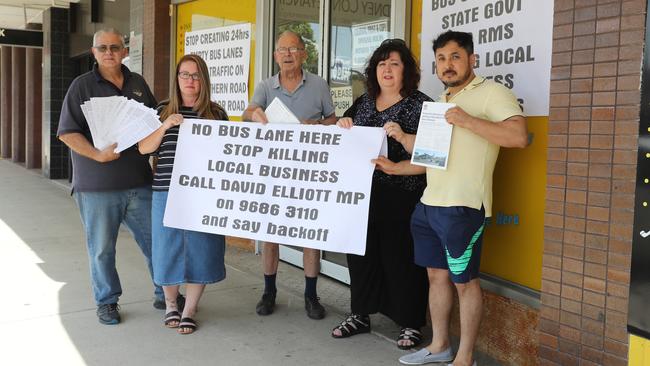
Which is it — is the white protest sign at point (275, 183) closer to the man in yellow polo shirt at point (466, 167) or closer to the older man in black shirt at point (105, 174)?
the older man in black shirt at point (105, 174)

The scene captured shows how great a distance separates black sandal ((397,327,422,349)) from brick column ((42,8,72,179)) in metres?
10.6

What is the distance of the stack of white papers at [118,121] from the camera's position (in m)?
3.72

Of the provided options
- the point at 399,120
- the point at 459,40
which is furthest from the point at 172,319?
the point at 459,40

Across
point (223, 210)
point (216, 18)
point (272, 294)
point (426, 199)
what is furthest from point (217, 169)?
point (216, 18)

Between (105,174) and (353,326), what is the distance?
182cm

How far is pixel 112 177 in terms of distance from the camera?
152 inches

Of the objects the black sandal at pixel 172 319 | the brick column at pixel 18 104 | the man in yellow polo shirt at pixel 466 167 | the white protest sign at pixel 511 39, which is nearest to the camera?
the man in yellow polo shirt at pixel 466 167

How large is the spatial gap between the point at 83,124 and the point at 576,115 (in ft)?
9.32

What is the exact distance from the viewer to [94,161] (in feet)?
12.6

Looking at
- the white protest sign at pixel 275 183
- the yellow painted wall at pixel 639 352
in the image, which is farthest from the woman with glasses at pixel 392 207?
the yellow painted wall at pixel 639 352

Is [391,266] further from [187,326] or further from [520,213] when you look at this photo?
[187,326]

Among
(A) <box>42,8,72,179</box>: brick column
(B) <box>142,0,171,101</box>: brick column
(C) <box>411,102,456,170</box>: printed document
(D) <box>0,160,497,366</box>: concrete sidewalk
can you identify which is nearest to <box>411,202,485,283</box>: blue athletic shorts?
(C) <box>411,102,456,170</box>: printed document

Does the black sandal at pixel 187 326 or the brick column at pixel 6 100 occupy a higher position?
the brick column at pixel 6 100

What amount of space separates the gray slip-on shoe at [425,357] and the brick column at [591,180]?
565mm
